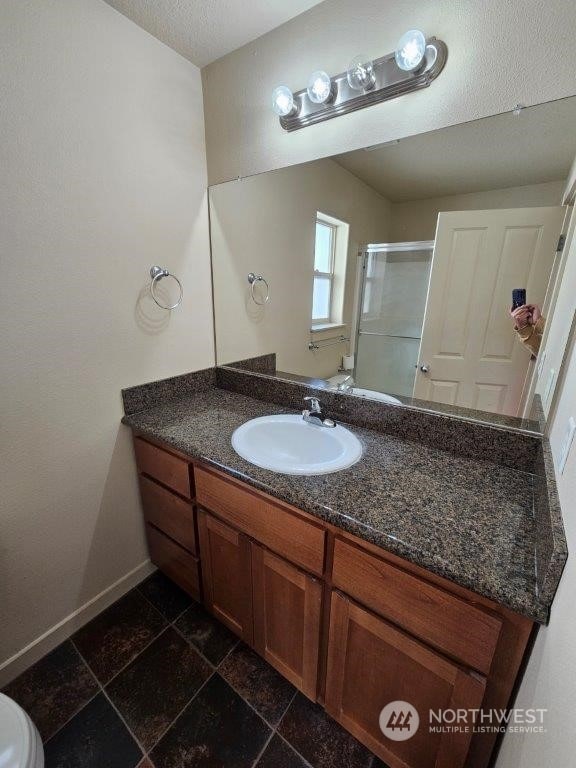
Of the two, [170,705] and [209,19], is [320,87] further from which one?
[170,705]

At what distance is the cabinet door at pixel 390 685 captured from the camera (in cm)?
74

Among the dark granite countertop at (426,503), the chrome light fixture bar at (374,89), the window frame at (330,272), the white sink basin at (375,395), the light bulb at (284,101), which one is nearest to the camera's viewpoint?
the dark granite countertop at (426,503)

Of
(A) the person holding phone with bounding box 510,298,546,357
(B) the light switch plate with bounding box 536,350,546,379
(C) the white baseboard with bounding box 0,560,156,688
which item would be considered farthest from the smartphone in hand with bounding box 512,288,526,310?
(C) the white baseboard with bounding box 0,560,156,688

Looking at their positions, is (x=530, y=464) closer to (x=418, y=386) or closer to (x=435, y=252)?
(x=418, y=386)

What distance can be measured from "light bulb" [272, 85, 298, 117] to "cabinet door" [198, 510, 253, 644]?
1508 millimetres

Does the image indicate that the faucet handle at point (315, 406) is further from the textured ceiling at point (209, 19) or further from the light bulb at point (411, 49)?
the textured ceiling at point (209, 19)

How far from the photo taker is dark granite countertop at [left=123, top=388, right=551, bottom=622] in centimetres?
65

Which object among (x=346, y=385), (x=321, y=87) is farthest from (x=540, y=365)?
(x=321, y=87)

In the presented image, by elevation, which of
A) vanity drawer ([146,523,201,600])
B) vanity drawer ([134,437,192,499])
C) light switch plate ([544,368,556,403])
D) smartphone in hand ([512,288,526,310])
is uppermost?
smartphone in hand ([512,288,526,310])

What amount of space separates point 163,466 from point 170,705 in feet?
2.67

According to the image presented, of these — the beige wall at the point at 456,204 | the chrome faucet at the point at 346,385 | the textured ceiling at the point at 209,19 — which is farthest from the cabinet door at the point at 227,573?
the textured ceiling at the point at 209,19

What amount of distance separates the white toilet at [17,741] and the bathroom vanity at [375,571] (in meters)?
0.59

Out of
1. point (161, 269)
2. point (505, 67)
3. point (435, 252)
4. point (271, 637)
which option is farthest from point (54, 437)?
point (505, 67)

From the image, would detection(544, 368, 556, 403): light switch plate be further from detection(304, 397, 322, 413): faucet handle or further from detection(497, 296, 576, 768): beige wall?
detection(304, 397, 322, 413): faucet handle
